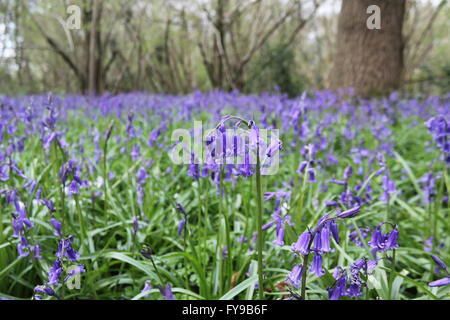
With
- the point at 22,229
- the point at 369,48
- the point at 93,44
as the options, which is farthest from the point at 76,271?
the point at 93,44

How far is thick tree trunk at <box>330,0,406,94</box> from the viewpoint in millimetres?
6797

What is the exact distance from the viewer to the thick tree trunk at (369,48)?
22.3 ft

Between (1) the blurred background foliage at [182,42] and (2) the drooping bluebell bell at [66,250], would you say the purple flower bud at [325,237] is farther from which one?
(1) the blurred background foliage at [182,42]

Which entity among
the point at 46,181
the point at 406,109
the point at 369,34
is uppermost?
the point at 369,34

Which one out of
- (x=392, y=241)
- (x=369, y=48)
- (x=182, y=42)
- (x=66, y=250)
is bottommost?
(x=66, y=250)

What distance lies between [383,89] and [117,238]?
6432mm

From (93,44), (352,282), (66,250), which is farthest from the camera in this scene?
(93,44)

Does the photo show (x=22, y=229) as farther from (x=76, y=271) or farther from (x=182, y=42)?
(x=182, y=42)

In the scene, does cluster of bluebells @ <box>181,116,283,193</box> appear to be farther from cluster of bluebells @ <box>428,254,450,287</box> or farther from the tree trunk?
the tree trunk

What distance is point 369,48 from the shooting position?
699 centimetres

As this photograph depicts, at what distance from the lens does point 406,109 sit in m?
6.66
